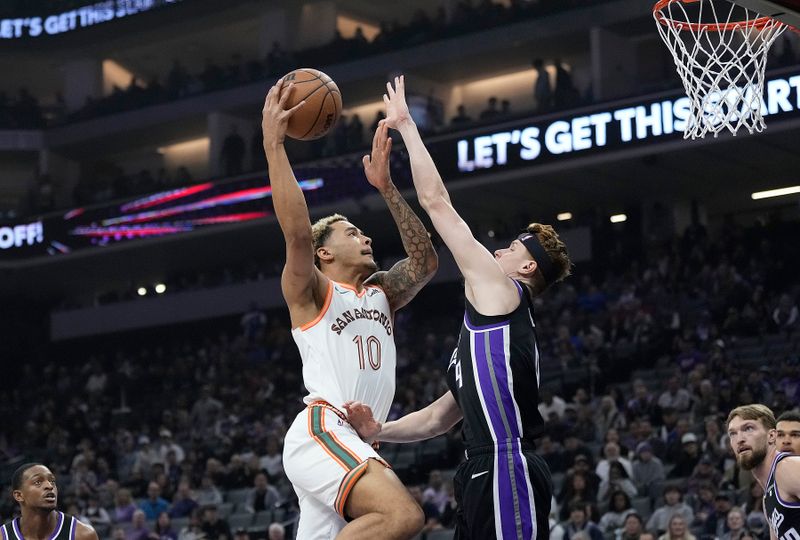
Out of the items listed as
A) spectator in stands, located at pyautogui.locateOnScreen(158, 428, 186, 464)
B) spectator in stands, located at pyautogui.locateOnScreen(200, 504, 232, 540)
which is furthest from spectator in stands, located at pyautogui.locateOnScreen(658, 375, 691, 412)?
spectator in stands, located at pyautogui.locateOnScreen(158, 428, 186, 464)

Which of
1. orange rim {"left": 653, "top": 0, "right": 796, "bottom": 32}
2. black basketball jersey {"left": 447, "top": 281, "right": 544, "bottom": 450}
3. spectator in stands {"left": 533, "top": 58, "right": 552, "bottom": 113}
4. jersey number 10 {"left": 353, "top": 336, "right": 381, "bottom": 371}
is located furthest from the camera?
spectator in stands {"left": 533, "top": 58, "right": 552, "bottom": 113}

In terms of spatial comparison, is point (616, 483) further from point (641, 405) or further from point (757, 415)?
point (757, 415)

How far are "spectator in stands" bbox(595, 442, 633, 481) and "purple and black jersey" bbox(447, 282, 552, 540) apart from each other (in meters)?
7.81

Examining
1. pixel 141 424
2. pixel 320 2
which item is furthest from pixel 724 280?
pixel 320 2

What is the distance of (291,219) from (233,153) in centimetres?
2012

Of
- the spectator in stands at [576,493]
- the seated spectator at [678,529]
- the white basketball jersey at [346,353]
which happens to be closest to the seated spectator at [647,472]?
the spectator in stands at [576,493]

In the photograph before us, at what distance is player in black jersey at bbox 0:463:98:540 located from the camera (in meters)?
7.32

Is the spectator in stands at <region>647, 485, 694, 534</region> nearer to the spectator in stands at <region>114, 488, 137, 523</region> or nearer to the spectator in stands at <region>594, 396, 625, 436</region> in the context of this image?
the spectator in stands at <region>594, 396, 625, 436</region>

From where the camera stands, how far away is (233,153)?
24875 mm

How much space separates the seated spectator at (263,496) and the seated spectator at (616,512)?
4.53 metres

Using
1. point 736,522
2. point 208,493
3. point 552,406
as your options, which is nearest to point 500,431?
point 736,522

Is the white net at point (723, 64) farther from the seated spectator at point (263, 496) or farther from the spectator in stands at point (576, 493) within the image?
the seated spectator at point (263, 496)

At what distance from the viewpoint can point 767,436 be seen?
5.86m

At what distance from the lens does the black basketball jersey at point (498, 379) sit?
489 cm
